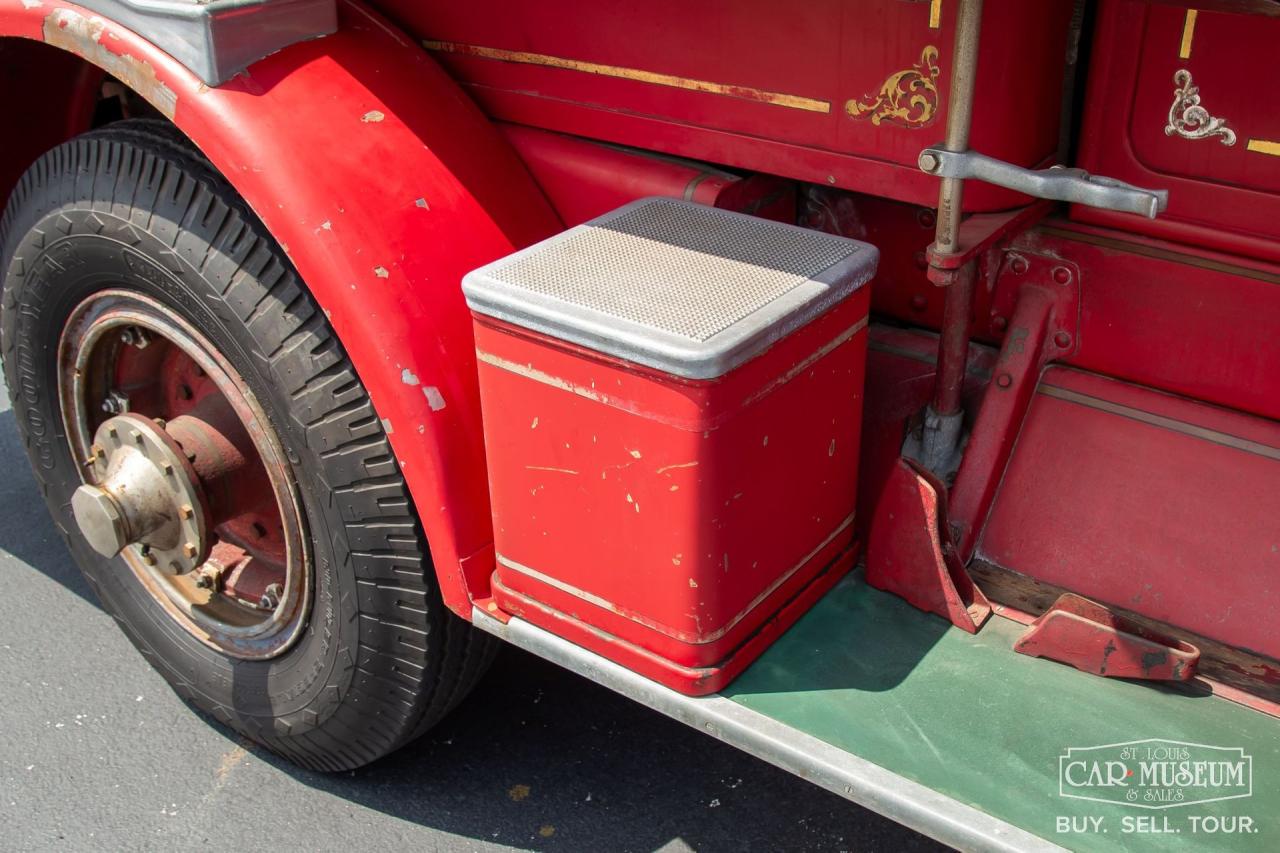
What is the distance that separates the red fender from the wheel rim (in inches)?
12.6

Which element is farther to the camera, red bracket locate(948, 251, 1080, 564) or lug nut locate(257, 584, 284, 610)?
lug nut locate(257, 584, 284, 610)

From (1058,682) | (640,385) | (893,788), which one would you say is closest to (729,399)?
(640,385)

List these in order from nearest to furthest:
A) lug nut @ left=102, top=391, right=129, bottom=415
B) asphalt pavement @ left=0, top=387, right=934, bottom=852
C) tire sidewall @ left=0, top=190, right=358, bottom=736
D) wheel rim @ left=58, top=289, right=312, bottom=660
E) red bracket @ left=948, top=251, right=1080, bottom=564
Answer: red bracket @ left=948, top=251, right=1080, bottom=564 → tire sidewall @ left=0, top=190, right=358, bottom=736 → wheel rim @ left=58, top=289, right=312, bottom=660 → asphalt pavement @ left=0, top=387, right=934, bottom=852 → lug nut @ left=102, top=391, right=129, bottom=415

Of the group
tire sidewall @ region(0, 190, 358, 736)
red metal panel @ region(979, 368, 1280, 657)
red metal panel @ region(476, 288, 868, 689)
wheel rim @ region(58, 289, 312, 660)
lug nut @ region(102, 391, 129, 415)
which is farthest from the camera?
lug nut @ region(102, 391, 129, 415)

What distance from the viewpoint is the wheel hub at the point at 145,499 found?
2137 millimetres

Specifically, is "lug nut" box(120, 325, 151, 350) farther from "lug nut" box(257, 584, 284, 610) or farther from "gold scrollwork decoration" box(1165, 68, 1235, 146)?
"gold scrollwork decoration" box(1165, 68, 1235, 146)

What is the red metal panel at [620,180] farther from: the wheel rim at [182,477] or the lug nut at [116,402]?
the lug nut at [116,402]

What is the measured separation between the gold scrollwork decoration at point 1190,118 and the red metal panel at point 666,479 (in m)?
0.44

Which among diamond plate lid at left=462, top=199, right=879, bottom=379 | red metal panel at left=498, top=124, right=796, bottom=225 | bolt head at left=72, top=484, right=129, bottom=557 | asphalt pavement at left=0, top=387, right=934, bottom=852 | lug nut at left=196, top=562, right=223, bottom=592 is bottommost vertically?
asphalt pavement at left=0, top=387, right=934, bottom=852

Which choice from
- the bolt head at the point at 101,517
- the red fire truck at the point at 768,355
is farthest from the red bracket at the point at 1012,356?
the bolt head at the point at 101,517

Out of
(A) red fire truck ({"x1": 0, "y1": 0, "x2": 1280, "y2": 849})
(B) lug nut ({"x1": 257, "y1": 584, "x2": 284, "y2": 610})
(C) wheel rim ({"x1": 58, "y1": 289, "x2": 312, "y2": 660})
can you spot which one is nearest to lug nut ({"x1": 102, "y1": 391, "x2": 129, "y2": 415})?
(C) wheel rim ({"x1": 58, "y1": 289, "x2": 312, "y2": 660})

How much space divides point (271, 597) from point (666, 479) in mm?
973

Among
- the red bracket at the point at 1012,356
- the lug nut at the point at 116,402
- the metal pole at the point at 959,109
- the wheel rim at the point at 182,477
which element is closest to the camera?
the metal pole at the point at 959,109

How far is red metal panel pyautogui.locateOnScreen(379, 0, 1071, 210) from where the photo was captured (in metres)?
Result: 1.59
